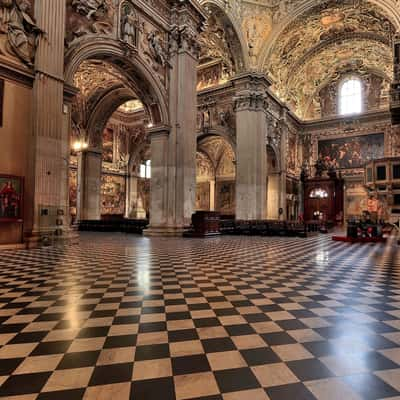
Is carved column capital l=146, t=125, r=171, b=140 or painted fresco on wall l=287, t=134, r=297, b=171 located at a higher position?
painted fresco on wall l=287, t=134, r=297, b=171

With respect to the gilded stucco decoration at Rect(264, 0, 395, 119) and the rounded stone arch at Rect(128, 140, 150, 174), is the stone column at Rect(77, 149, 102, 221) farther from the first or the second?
the gilded stucco decoration at Rect(264, 0, 395, 119)

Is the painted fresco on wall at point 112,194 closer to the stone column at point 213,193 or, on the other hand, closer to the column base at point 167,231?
the stone column at point 213,193

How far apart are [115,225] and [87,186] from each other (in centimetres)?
420

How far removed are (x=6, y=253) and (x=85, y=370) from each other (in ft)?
21.8

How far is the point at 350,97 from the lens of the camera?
94.5 feet

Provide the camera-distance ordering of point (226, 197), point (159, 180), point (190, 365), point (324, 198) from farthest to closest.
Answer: point (226, 197) < point (324, 198) < point (159, 180) < point (190, 365)

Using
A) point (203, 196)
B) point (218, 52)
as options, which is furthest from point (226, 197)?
point (218, 52)

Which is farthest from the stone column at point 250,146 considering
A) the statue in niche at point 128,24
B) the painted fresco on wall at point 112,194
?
the painted fresco on wall at point 112,194

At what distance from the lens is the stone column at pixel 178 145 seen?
13.6m

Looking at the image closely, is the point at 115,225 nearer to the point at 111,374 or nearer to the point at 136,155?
the point at 136,155

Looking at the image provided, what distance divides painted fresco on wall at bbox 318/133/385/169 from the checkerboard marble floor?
25607 mm

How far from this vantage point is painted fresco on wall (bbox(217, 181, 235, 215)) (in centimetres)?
2920

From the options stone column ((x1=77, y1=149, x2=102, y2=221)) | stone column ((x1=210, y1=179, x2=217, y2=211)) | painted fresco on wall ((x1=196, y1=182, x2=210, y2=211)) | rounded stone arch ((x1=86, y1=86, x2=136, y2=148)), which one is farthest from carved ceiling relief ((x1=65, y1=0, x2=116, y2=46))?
painted fresco on wall ((x1=196, y1=182, x2=210, y2=211))

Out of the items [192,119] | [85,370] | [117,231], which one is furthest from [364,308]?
[117,231]
